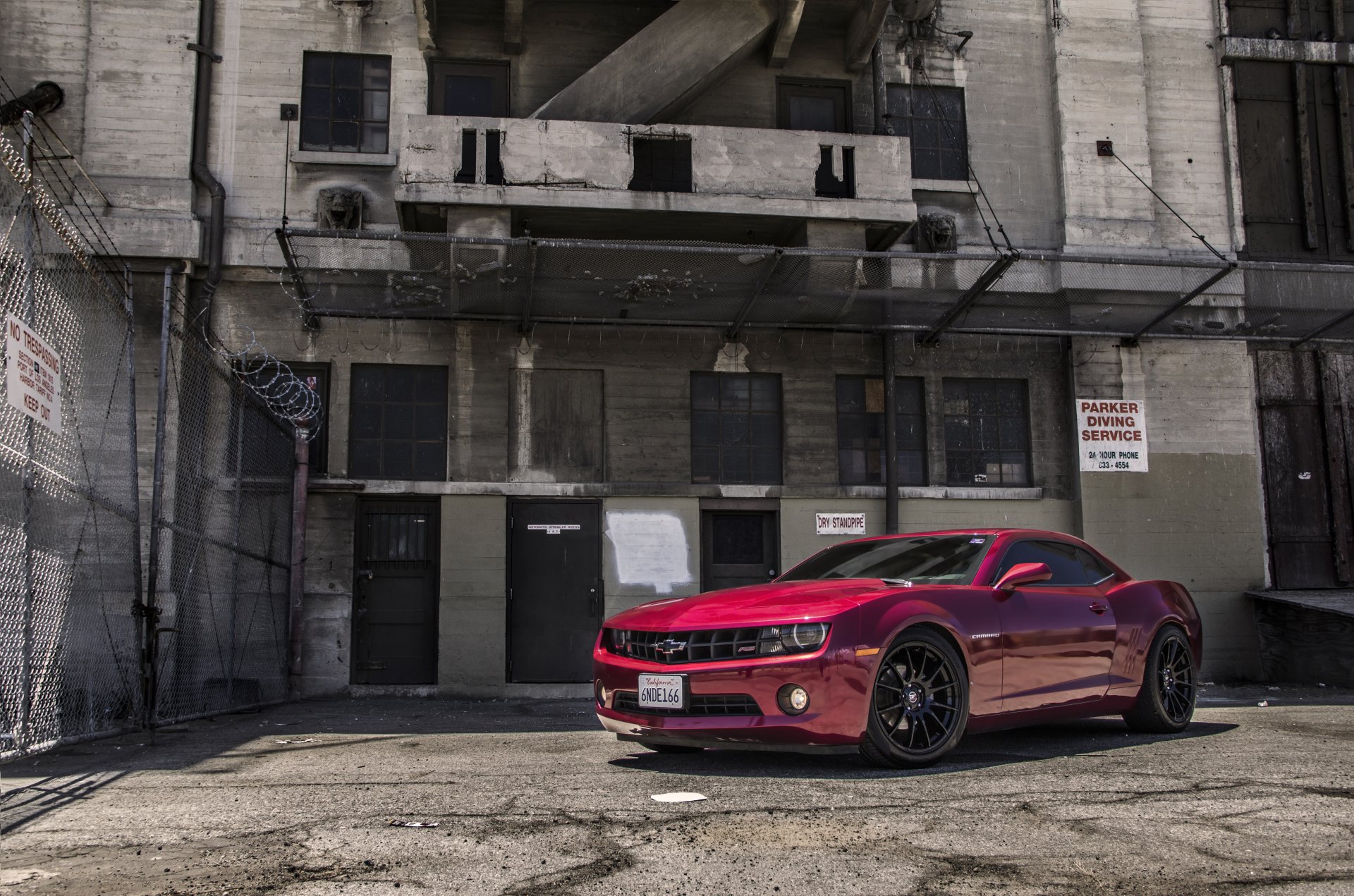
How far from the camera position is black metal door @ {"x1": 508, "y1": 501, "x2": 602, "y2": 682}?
13.3m

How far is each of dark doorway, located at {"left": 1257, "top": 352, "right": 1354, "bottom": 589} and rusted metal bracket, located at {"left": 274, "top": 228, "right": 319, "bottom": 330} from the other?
1283 cm

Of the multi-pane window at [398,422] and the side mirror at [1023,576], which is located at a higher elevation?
the multi-pane window at [398,422]

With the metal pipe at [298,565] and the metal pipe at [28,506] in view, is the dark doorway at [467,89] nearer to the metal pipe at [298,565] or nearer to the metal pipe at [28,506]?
the metal pipe at [298,565]

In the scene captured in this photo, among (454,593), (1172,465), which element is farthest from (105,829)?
(1172,465)

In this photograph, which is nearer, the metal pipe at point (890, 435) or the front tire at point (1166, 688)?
the front tire at point (1166, 688)

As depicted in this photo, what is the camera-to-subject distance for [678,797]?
4754 millimetres

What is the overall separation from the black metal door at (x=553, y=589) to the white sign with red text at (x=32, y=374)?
7539 mm

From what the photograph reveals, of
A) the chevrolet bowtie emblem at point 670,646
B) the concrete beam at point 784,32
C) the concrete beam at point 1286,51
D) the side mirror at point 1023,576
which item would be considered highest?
the concrete beam at point 1286,51

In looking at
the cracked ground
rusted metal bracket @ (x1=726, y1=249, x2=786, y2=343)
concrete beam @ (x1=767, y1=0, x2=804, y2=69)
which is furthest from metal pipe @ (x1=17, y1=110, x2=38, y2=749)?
concrete beam @ (x1=767, y1=0, x2=804, y2=69)

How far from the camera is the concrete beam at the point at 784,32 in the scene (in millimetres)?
13445

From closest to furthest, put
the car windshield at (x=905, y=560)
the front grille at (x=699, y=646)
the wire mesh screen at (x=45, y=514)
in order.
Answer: the front grille at (x=699, y=646)
the wire mesh screen at (x=45, y=514)
the car windshield at (x=905, y=560)

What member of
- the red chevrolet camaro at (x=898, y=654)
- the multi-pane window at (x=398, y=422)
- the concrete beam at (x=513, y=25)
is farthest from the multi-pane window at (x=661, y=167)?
the red chevrolet camaro at (x=898, y=654)

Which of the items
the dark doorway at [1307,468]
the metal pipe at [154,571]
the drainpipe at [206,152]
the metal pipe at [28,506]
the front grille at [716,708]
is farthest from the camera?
the dark doorway at [1307,468]

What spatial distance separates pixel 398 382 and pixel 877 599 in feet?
31.2
